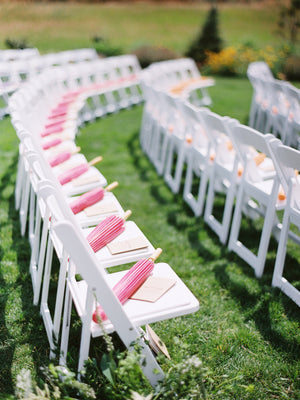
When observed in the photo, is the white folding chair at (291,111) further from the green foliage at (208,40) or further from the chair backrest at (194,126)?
the green foliage at (208,40)

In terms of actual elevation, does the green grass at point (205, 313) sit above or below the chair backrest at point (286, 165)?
below

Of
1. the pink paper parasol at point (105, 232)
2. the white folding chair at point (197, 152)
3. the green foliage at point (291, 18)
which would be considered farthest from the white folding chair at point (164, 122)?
the green foliage at point (291, 18)

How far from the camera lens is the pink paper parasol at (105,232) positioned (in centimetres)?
270

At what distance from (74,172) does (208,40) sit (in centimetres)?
1571

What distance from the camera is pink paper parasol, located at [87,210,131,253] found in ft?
8.84

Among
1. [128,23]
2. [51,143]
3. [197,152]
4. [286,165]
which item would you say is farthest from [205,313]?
[128,23]

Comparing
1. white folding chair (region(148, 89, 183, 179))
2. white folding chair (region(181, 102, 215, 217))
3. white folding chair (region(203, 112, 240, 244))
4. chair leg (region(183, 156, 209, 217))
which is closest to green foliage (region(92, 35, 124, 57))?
white folding chair (region(148, 89, 183, 179))

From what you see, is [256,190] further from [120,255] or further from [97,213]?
[120,255]

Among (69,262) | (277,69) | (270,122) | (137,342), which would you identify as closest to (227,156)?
(69,262)

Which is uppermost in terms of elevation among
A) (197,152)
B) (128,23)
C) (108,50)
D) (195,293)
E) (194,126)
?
(194,126)

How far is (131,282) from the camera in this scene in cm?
227

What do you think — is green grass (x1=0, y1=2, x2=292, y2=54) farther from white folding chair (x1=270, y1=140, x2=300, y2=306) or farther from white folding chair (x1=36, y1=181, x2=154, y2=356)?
white folding chair (x1=36, y1=181, x2=154, y2=356)

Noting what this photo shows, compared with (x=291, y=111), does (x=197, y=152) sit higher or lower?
lower

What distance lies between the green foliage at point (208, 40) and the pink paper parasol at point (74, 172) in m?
15.0
